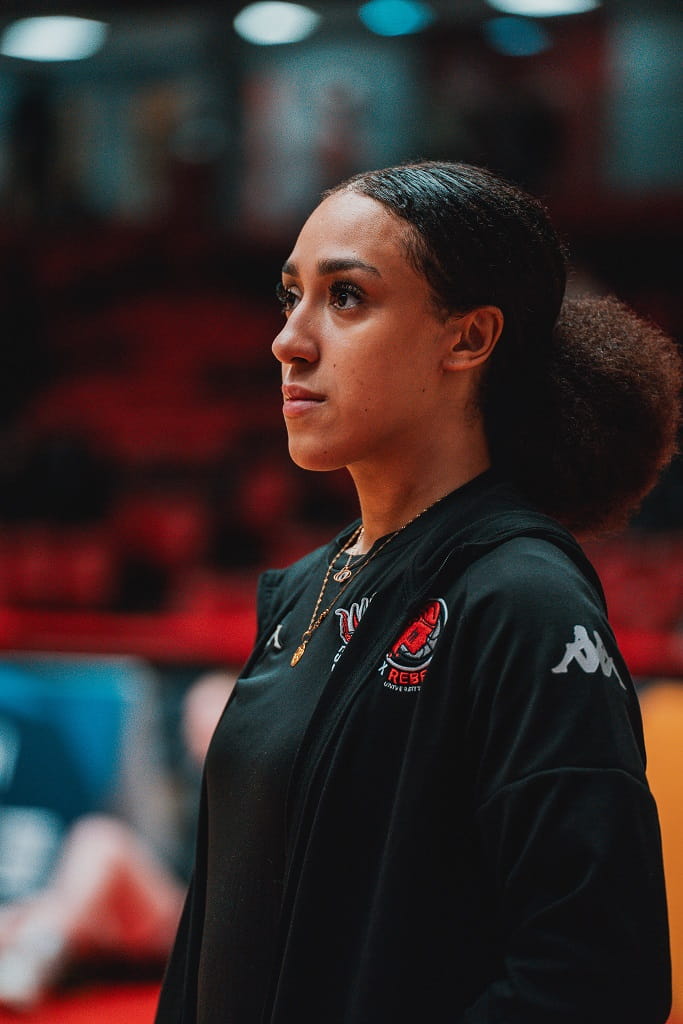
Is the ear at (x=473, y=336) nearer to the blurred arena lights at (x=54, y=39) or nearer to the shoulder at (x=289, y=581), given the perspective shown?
the shoulder at (x=289, y=581)

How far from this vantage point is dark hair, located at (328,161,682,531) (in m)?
1.15

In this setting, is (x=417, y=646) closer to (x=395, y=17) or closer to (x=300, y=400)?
(x=300, y=400)

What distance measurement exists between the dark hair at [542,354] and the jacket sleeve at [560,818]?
28 cm

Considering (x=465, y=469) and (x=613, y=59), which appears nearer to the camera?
(x=465, y=469)

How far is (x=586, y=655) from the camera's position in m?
Answer: 0.96

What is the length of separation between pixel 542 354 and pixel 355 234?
0.25 m

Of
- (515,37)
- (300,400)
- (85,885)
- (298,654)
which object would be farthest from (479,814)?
(515,37)

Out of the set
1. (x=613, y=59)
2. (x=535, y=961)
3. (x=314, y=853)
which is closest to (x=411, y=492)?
(x=314, y=853)

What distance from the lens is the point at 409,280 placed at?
1.14 m

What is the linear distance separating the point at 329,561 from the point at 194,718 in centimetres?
133

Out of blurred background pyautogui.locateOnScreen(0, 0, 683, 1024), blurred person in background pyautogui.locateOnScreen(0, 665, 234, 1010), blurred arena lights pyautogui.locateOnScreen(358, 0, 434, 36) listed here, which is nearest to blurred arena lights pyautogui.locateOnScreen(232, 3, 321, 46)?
blurred background pyautogui.locateOnScreen(0, 0, 683, 1024)

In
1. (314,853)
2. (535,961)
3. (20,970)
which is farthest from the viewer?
(20,970)

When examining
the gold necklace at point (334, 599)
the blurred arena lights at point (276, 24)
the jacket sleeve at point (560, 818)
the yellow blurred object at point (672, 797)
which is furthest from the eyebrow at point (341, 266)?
the blurred arena lights at point (276, 24)

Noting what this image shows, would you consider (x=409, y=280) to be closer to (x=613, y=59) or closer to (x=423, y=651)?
(x=423, y=651)
